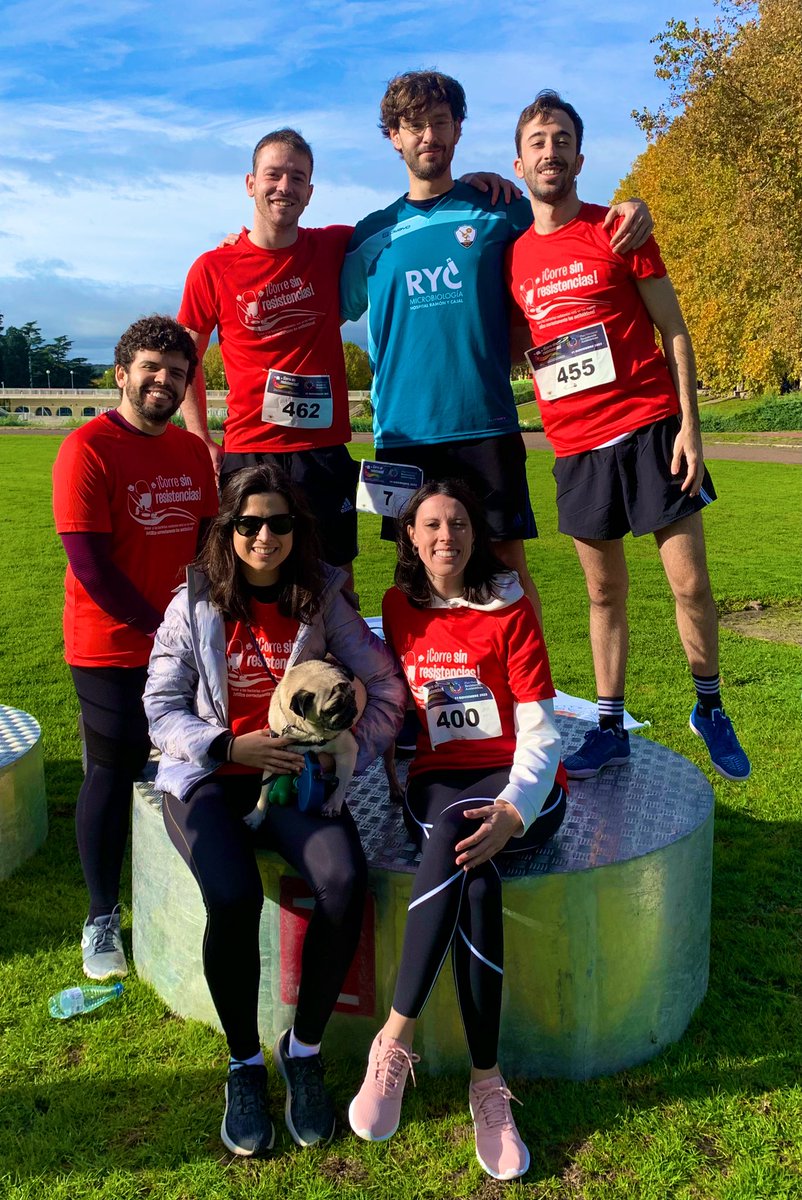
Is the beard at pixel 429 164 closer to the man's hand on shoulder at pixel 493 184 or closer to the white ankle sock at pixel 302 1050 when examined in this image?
the man's hand on shoulder at pixel 493 184

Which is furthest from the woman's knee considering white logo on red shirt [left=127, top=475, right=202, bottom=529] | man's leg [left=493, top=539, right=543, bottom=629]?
man's leg [left=493, top=539, right=543, bottom=629]

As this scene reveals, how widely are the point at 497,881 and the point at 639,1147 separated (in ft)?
2.56

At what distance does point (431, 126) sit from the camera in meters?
3.48

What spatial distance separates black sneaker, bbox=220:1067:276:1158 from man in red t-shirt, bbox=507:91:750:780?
1.58 metres

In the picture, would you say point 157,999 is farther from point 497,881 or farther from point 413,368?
point 413,368

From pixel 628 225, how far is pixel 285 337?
135 cm

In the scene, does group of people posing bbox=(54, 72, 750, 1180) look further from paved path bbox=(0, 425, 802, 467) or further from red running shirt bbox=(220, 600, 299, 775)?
paved path bbox=(0, 425, 802, 467)

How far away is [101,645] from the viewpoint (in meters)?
3.29

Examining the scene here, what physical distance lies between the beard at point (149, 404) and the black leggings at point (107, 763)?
0.88 meters

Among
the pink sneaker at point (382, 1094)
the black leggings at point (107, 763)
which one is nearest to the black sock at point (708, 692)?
the pink sneaker at point (382, 1094)

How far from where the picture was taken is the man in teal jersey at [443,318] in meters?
3.57

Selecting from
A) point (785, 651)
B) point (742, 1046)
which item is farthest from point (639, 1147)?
point (785, 651)

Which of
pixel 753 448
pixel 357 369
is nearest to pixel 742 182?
pixel 753 448

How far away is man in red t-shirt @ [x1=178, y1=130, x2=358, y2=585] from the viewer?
12.3 ft
